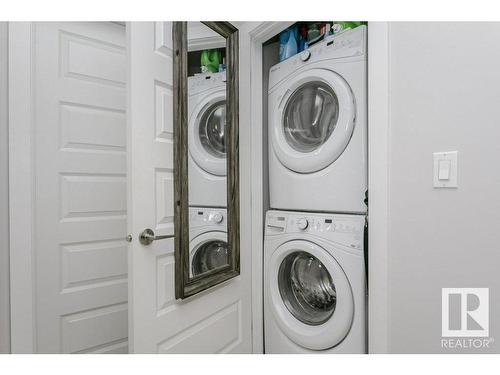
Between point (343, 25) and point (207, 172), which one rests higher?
point (343, 25)

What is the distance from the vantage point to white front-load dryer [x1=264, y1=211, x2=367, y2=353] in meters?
1.19

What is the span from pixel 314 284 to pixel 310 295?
7 centimetres

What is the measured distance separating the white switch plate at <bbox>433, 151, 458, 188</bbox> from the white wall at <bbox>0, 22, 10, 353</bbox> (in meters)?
1.57

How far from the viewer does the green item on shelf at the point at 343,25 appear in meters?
1.25

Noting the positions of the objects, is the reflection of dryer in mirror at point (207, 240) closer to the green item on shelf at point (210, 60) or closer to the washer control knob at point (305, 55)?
the green item on shelf at point (210, 60)

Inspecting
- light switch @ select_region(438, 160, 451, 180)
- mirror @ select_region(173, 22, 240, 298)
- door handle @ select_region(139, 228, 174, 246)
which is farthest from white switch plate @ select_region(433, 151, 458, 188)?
door handle @ select_region(139, 228, 174, 246)

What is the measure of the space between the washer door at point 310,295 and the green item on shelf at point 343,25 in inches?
37.7

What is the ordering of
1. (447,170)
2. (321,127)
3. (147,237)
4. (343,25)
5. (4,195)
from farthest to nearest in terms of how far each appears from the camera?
(321,127) < (343,25) < (4,195) < (147,237) < (447,170)

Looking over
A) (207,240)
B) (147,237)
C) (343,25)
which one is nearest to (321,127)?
(343,25)

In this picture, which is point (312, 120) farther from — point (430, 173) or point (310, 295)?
point (310, 295)

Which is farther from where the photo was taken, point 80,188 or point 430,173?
point 80,188

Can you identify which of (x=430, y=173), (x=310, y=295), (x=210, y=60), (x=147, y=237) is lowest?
(x=310, y=295)

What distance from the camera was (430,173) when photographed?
900mm

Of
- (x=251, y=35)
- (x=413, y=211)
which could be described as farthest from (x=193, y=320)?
(x=251, y=35)
